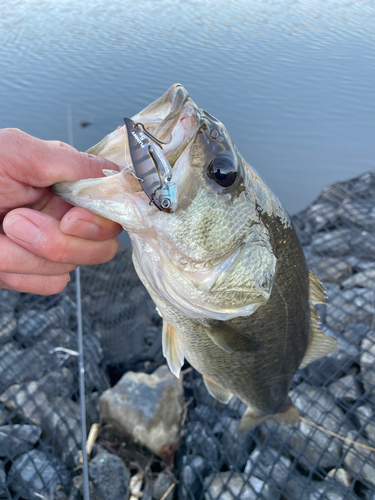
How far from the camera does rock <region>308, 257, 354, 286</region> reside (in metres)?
3.78

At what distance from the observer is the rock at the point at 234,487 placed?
2246mm

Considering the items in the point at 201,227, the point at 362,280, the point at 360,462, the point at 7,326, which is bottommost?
the point at 7,326

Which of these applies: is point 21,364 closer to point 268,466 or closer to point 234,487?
point 234,487

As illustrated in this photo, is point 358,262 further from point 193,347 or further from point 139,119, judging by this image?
point 139,119

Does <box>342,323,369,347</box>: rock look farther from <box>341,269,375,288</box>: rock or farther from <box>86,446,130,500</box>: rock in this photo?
<box>86,446,130,500</box>: rock

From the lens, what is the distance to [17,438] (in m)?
2.35

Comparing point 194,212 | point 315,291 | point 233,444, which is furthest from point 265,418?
point 194,212

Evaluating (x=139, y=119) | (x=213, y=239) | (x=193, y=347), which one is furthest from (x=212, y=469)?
(x=139, y=119)

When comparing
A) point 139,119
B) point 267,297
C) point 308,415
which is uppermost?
point 139,119

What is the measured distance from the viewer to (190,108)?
1217 millimetres

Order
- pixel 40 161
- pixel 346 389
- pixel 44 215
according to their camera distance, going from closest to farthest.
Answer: pixel 40 161, pixel 44 215, pixel 346 389

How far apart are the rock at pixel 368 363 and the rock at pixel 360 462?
36 cm

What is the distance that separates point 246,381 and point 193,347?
42cm

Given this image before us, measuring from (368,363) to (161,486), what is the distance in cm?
176
